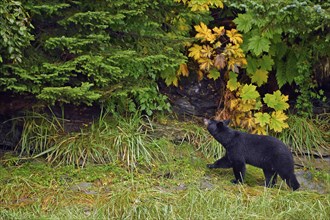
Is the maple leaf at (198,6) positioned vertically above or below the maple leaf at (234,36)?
above

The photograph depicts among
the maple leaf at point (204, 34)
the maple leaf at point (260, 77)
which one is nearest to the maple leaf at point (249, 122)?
the maple leaf at point (260, 77)

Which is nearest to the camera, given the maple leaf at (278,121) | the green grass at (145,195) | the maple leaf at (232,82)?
the green grass at (145,195)

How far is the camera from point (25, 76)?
666 cm

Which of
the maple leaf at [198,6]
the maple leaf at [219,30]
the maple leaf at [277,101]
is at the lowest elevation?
the maple leaf at [277,101]

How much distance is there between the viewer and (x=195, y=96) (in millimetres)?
8570

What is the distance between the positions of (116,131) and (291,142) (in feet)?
7.90

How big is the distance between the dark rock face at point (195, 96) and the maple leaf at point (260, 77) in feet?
1.60

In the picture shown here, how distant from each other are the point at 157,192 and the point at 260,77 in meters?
2.74

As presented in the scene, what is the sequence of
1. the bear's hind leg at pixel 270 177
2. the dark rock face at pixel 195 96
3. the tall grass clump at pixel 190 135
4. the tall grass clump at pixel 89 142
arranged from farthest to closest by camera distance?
1. the dark rock face at pixel 195 96
2. the tall grass clump at pixel 190 135
3. the tall grass clump at pixel 89 142
4. the bear's hind leg at pixel 270 177

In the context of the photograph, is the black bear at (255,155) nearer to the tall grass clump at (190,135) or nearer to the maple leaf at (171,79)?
the tall grass clump at (190,135)

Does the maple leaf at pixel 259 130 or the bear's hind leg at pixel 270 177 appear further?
the maple leaf at pixel 259 130

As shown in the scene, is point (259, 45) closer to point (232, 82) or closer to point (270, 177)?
point (232, 82)

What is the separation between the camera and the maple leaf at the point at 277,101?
26.6 feet

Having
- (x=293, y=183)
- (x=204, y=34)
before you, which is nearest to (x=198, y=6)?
(x=204, y=34)
